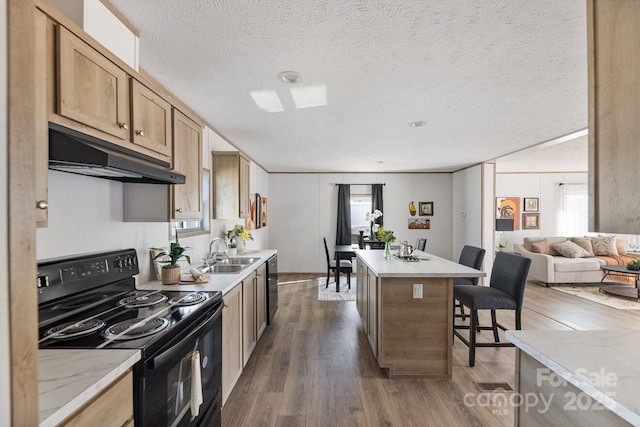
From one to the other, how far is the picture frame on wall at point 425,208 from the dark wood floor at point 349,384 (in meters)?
3.40

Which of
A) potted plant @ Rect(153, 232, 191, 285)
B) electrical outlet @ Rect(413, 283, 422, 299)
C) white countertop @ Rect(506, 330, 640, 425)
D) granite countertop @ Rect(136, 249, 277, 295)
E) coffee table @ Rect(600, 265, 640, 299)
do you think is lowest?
coffee table @ Rect(600, 265, 640, 299)

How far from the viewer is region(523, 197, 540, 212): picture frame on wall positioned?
6.92 metres

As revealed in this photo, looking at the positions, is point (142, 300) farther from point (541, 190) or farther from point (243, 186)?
point (541, 190)

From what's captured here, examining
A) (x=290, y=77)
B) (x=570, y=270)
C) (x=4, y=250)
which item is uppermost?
(x=290, y=77)

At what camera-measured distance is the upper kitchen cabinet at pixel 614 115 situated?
2.62 ft

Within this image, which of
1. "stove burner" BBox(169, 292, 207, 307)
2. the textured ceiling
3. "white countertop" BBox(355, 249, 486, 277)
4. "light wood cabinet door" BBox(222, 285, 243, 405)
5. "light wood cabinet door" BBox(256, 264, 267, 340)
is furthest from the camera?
"light wood cabinet door" BBox(256, 264, 267, 340)

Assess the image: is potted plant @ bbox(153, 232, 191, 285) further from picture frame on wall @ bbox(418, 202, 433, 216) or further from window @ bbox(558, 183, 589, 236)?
window @ bbox(558, 183, 589, 236)

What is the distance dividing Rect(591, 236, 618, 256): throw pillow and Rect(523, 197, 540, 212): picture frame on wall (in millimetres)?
1262

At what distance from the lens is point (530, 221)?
22.6 feet

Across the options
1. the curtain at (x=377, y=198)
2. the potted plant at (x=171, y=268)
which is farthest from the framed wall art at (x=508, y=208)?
the potted plant at (x=171, y=268)

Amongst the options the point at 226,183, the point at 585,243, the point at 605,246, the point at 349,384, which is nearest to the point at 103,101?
the point at 226,183

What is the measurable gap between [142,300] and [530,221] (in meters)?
7.89

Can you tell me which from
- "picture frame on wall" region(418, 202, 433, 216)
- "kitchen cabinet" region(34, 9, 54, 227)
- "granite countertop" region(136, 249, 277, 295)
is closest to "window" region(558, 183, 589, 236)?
"picture frame on wall" region(418, 202, 433, 216)

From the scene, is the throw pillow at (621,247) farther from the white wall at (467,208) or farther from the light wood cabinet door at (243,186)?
the light wood cabinet door at (243,186)
